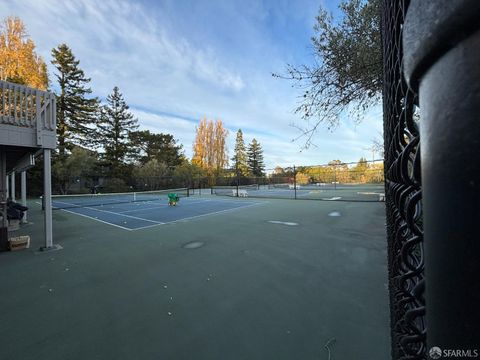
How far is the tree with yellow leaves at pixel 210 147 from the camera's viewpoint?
4247cm

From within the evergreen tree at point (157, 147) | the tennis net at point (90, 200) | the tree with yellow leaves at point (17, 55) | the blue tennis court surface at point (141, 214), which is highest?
the tree with yellow leaves at point (17, 55)

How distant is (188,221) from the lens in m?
8.66

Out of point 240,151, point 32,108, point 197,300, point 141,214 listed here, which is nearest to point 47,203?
point 32,108

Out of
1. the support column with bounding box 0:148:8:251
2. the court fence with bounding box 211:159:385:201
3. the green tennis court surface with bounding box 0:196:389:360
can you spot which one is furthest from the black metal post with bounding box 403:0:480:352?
the court fence with bounding box 211:159:385:201

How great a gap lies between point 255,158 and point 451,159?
5626cm

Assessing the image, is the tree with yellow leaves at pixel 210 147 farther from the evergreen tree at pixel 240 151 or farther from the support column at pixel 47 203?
the support column at pixel 47 203

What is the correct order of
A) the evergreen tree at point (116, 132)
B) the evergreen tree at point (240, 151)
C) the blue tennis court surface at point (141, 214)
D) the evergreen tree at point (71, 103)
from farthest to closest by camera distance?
the evergreen tree at point (240, 151) → the evergreen tree at point (116, 132) → the evergreen tree at point (71, 103) → the blue tennis court surface at point (141, 214)

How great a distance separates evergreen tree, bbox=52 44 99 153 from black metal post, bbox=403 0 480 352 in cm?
3277

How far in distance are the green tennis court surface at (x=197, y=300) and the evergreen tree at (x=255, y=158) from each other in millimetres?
49265

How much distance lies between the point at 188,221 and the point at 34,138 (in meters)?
4.96

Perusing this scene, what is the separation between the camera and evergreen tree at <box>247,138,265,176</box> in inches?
2159

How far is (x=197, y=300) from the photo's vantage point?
3037 millimetres

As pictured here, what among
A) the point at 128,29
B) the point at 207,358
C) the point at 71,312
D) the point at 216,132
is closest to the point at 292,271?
the point at 207,358

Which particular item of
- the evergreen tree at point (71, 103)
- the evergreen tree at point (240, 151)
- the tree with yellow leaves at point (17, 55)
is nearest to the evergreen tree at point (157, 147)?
the evergreen tree at point (71, 103)
